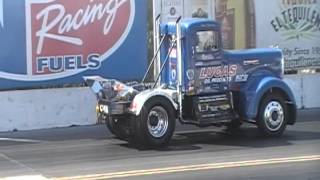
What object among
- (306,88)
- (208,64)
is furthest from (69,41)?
(306,88)

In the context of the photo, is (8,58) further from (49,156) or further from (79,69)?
(49,156)

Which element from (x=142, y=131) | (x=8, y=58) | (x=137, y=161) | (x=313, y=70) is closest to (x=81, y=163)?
(x=137, y=161)

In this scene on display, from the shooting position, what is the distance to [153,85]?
13750mm

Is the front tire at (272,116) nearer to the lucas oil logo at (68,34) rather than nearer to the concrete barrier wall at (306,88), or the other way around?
the lucas oil logo at (68,34)

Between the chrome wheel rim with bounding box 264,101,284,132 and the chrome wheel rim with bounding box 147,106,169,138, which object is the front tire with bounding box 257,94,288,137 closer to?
the chrome wheel rim with bounding box 264,101,284,132

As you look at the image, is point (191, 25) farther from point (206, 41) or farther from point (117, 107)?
point (117, 107)

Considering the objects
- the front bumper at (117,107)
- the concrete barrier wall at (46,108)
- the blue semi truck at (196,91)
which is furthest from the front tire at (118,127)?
the concrete barrier wall at (46,108)

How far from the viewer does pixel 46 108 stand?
15.9 meters

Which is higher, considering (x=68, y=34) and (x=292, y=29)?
(x=292, y=29)

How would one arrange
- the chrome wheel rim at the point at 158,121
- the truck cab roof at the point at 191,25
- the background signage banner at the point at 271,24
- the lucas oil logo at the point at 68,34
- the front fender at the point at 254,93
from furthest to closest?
the background signage banner at the point at 271,24
the lucas oil logo at the point at 68,34
the front fender at the point at 254,93
the truck cab roof at the point at 191,25
the chrome wheel rim at the point at 158,121

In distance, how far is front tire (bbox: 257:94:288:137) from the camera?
1355 centimetres

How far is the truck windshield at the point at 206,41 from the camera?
13102 mm

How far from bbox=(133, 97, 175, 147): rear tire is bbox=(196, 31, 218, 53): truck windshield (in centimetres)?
123

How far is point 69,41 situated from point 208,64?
14.5ft
